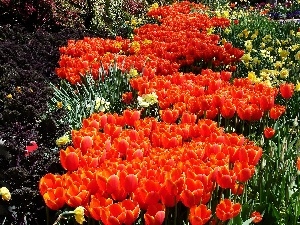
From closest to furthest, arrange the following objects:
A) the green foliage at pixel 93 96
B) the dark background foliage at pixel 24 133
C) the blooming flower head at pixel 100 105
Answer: the dark background foliage at pixel 24 133, the blooming flower head at pixel 100 105, the green foliage at pixel 93 96

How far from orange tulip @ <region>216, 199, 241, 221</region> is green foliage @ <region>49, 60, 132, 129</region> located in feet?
6.07

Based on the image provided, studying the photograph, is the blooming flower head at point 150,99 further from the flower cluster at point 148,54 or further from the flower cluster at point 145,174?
the flower cluster at point 148,54

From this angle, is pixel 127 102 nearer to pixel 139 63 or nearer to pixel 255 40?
pixel 139 63

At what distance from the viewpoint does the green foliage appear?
394 cm

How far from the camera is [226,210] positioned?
2.05 metres

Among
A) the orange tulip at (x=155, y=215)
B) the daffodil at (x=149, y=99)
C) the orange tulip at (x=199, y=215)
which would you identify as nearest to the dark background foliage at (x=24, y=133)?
the daffodil at (x=149, y=99)

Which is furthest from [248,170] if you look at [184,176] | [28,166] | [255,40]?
[255,40]

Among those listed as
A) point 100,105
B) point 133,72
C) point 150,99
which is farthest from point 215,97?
point 133,72

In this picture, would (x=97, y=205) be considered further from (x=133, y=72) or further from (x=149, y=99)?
(x=133, y=72)

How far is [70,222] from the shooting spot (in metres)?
2.53

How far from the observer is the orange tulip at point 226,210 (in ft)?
6.67

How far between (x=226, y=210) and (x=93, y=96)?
8.38 feet

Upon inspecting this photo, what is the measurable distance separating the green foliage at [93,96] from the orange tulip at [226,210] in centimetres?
185

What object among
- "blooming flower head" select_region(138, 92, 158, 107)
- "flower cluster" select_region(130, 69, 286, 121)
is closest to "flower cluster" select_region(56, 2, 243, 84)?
"flower cluster" select_region(130, 69, 286, 121)
